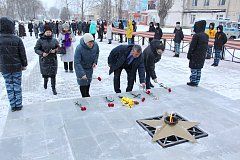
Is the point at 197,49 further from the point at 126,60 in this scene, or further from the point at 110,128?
the point at 110,128

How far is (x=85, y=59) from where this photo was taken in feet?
15.9

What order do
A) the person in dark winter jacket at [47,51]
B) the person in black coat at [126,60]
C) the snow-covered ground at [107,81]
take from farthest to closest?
1. the snow-covered ground at [107,81]
2. the person in dark winter jacket at [47,51]
3. the person in black coat at [126,60]

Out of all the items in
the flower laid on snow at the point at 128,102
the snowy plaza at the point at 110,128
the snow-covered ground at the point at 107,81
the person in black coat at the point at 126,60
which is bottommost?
the snow-covered ground at the point at 107,81

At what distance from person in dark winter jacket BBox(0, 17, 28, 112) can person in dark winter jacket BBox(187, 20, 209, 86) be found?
3.90 meters

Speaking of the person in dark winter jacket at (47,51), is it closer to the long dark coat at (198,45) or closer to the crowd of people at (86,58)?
the crowd of people at (86,58)

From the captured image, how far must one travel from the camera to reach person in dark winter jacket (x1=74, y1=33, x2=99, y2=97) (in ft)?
15.4

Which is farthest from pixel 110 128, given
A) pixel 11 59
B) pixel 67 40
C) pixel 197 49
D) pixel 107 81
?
pixel 67 40

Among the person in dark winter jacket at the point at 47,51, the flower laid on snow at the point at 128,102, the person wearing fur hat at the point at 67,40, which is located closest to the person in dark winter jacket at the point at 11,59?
the person in dark winter jacket at the point at 47,51

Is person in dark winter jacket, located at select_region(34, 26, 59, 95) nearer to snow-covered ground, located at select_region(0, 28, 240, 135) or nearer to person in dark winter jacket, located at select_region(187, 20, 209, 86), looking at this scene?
snow-covered ground, located at select_region(0, 28, 240, 135)

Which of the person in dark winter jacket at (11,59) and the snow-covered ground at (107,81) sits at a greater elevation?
the person in dark winter jacket at (11,59)

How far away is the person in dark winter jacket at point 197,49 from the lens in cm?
602

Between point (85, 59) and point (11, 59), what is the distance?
1.34 metres

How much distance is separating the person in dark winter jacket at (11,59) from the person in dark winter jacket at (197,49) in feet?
12.8

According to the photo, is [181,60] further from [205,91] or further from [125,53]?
[125,53]
